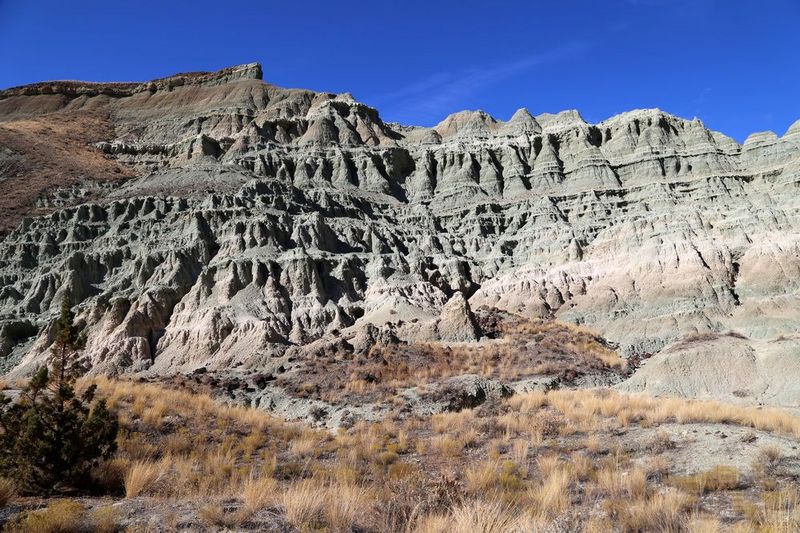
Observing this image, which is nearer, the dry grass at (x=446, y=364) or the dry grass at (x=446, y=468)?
the dry grass at (x=446, y=468)

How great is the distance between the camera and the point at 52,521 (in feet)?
18.2

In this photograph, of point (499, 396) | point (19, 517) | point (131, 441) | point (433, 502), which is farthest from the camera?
point (499, 396)

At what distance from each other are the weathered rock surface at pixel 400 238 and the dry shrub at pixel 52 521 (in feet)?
88.5

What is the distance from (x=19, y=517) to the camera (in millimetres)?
5762

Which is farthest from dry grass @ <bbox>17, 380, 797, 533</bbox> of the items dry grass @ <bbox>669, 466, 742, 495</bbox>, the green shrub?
the green shrub

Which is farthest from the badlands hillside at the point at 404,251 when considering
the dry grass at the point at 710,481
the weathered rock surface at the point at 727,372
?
the dry grass at the point at 710,481

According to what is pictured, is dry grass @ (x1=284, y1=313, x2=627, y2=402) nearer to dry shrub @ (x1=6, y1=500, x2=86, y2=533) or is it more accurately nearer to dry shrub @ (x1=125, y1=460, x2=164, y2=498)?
dry shrub @ (x1=125, y1=460, x2=164, y2=498)

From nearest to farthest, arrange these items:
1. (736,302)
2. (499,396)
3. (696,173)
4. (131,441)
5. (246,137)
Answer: (131,441) < (499,396) < (736,302) < (696,173) < (246,137)

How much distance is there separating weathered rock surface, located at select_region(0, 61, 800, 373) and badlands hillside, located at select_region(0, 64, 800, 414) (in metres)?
0.26

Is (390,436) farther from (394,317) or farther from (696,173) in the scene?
(696,173)

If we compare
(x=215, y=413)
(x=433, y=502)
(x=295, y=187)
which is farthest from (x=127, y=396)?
(x=295, y=187)

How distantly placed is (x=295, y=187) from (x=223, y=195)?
12512 millimetres

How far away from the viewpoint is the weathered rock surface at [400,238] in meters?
40.1

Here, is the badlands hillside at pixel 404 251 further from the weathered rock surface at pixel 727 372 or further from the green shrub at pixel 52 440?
the green shrub at pixel 52 440
